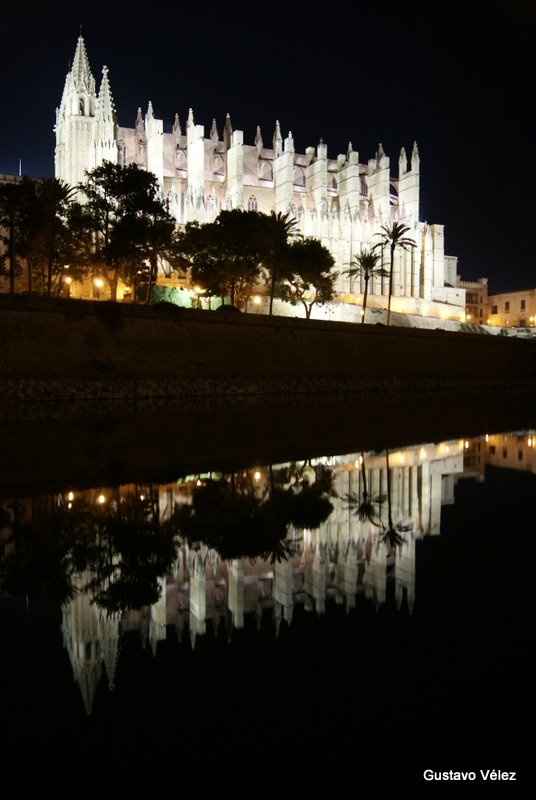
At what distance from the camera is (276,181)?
197ft

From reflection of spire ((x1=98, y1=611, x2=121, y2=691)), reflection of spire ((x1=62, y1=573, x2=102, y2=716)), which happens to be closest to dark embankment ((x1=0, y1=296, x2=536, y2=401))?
reflection of spire ((x1=62, y1=573, x2=102, y2=716))

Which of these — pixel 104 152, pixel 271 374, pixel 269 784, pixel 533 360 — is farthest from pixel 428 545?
pixel 104 152

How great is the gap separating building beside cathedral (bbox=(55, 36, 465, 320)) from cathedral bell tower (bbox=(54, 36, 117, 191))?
7cm

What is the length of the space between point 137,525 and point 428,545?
288 cm

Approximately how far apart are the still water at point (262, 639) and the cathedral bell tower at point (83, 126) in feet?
148

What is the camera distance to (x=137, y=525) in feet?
23.7

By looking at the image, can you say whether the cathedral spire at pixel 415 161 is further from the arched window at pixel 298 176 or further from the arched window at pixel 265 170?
the arched window at pixel 265 170

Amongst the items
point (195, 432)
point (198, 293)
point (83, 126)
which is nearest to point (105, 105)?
point (83, 126)

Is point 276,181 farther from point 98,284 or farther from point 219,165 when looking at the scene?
point 98,284

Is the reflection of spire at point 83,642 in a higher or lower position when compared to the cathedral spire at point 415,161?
lower

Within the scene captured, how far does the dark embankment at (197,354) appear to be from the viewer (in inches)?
940

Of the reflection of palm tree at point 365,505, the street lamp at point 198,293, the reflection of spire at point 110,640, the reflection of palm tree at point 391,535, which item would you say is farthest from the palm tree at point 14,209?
the reflection of spire at point 110,640

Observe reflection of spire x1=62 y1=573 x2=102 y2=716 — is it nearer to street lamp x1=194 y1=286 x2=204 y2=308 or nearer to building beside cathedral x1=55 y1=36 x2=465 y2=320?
street lamp x1=194 y1=286 x2=204 y2=308

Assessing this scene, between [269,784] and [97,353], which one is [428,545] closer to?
[269,784]
